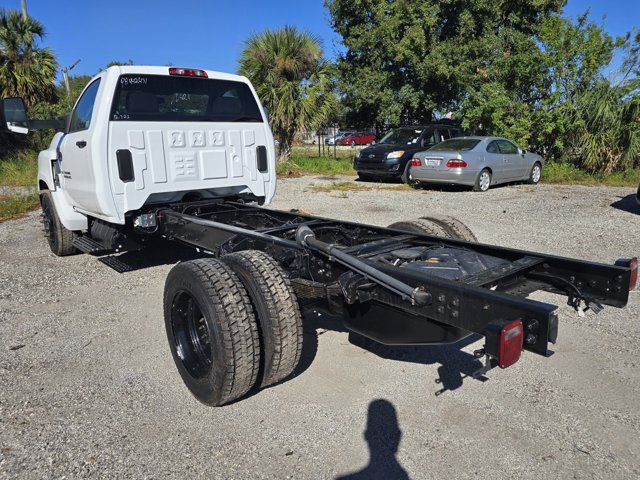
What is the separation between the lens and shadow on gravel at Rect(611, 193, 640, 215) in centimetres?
1027

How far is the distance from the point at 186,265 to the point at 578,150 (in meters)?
16.4

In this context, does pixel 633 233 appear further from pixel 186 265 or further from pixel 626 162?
pixel 626 162

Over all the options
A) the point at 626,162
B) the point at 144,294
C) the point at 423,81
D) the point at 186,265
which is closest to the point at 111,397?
the point at 186,265

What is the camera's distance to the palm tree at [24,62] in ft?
64.2

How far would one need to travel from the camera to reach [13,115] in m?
5.35

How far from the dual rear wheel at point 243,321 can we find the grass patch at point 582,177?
47.5 feet

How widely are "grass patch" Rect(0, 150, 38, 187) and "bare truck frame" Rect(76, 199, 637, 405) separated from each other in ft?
46.1

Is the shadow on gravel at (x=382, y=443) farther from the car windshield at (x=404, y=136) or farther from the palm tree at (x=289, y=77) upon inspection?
the palm tree at (x=289, y=77)

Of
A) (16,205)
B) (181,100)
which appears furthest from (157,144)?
(16,205)

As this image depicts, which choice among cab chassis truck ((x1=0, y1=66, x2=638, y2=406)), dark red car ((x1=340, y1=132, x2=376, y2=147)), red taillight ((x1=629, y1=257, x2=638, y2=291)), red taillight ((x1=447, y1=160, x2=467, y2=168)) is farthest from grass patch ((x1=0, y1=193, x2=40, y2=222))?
dark red car ((x1=340, y1=132, x2=376, y2=147))

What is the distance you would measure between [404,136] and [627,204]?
6.76m

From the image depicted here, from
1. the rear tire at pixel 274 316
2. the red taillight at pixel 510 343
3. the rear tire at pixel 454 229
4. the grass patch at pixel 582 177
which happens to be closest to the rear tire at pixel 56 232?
the rear tire at pixel 274 316

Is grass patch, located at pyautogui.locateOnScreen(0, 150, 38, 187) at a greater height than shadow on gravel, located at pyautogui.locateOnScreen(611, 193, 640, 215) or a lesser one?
greater

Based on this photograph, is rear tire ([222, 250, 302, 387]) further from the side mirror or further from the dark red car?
the dark red car
